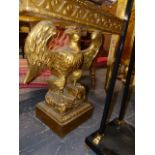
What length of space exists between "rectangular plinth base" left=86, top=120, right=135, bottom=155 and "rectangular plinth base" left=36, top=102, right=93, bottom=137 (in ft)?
0.36

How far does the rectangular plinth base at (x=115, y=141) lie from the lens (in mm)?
756

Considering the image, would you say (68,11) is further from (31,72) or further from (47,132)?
(47,132)

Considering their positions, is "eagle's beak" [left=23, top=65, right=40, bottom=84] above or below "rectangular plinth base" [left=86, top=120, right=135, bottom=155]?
above

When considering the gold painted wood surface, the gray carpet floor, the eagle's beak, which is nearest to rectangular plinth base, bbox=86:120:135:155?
the gray carpet floor

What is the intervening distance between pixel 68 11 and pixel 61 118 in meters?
0.48

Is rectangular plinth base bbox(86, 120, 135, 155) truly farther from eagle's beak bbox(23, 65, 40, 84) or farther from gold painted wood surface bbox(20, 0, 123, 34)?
gold painted wood surface bbox(20, 0, 123, 34)

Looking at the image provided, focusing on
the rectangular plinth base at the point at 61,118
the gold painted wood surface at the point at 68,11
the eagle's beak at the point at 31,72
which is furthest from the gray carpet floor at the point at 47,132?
the gold painted wood surface at the point at 68,11

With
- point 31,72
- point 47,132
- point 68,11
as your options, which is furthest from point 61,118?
point 68,11

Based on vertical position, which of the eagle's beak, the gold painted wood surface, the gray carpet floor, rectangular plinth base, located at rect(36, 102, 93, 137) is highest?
the gold painted wood surface

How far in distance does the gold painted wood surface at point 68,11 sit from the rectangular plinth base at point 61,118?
43cm

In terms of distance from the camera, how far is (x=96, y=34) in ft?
2.96

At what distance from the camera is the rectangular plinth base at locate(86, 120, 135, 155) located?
76 cm
